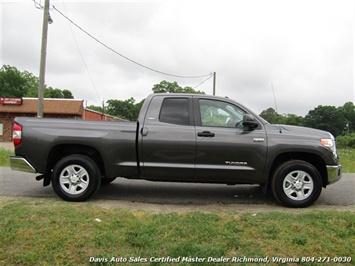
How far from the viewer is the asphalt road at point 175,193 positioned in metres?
5.18

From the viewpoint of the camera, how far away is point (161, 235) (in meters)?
3.46

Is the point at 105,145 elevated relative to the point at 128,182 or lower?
elevated

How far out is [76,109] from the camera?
2947 cm

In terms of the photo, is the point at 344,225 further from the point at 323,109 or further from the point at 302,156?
the point at 323,109

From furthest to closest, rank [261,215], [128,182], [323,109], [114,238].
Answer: [323,109] < [128,182] < [261,215] < [114,238]

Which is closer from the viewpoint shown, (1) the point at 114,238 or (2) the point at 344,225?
(1) the point at 114,238

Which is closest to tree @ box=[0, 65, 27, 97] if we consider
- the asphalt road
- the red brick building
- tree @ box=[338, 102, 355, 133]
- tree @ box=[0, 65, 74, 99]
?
tree @ box=[0, 65, 74, 99]

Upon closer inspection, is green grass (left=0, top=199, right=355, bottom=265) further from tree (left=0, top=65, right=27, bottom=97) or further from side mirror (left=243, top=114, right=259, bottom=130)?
tree (left=0, top=65, right=27, bottom=97)

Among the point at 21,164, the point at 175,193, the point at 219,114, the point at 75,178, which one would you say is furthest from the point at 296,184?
the point at 21,164

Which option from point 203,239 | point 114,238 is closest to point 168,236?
point 203,239

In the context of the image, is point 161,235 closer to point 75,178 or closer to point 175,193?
point 75,178

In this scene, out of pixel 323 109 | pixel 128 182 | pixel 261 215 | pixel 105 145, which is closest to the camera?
pixel 261 215

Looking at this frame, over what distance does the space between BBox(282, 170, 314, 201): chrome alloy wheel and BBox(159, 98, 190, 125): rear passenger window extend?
6.03 feet

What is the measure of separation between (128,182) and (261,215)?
340 centimetres
